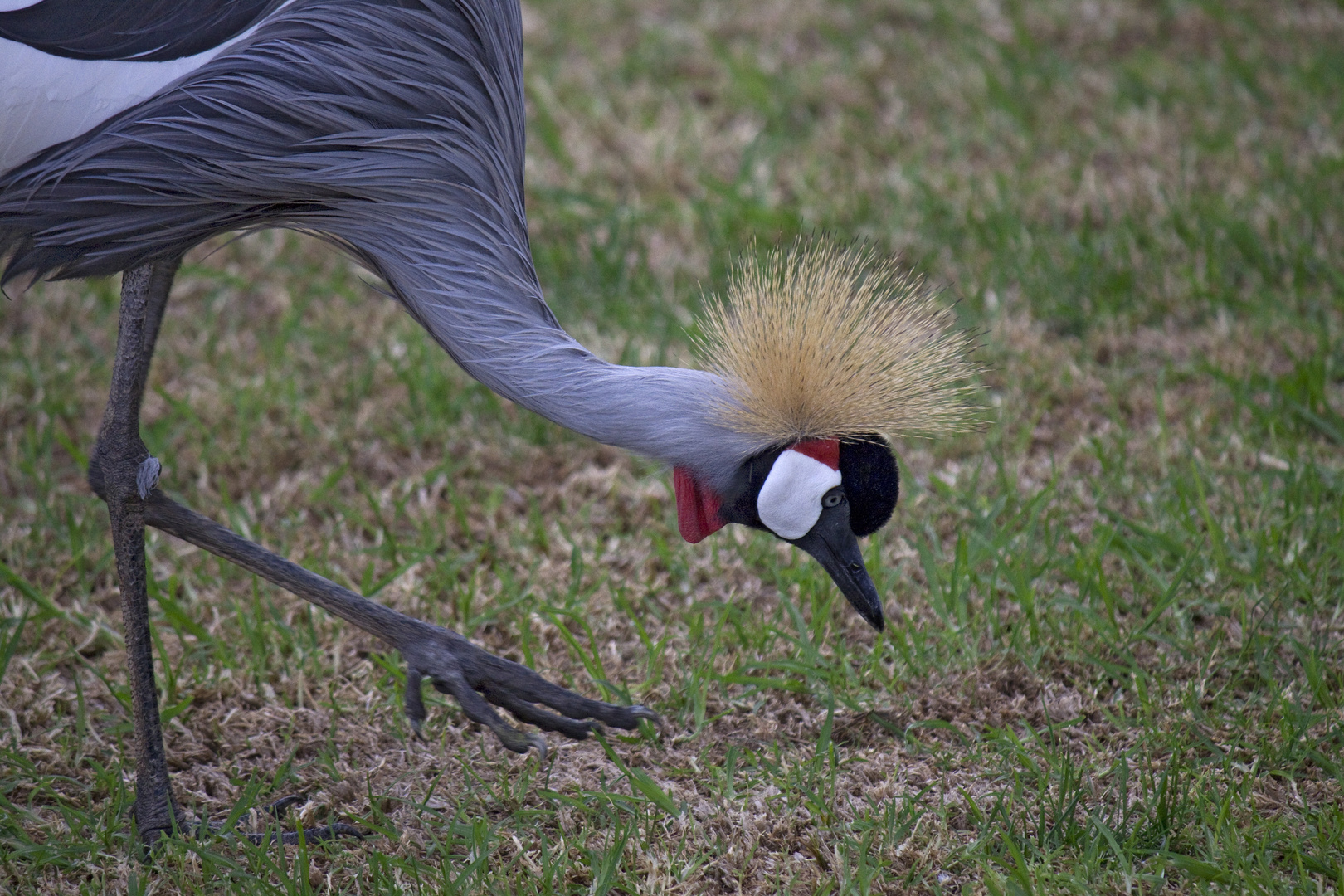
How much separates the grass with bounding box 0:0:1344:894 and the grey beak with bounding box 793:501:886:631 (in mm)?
283

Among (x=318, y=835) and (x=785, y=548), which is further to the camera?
(x=785, y=548)

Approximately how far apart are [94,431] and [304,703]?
1108 millimetres

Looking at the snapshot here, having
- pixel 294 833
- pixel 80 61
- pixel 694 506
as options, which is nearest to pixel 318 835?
pixel 294 833

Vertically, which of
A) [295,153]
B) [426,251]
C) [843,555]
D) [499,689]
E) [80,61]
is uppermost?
[80,61]

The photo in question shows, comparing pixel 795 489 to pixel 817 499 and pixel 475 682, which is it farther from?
pixel 475 682

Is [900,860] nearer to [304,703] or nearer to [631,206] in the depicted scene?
[304,703]

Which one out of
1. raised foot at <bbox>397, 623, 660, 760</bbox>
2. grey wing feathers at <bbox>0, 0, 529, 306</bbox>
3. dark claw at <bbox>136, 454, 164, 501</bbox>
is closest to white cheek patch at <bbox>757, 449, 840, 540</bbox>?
raised foot at <bbox>397, 623, 660, 760</bbox>

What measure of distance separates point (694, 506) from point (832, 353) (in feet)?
1.03

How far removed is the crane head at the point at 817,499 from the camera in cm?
180

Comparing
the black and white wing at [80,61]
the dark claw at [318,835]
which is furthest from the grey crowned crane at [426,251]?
the dark claw at [318,835]

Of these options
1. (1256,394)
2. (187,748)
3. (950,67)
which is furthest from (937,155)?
(187,748)

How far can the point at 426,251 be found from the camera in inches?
73.2

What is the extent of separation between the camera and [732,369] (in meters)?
1.81

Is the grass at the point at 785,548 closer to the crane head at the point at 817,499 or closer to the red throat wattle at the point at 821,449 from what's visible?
the crane head at the point at 817,499
